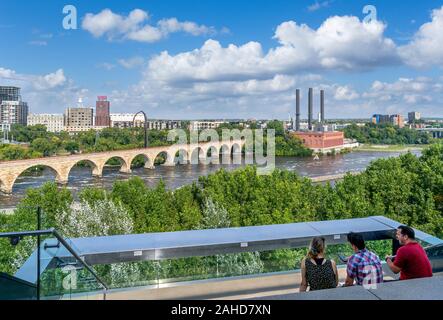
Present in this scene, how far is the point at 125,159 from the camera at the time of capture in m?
38.1

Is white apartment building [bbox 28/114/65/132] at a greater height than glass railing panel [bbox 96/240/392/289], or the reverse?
white apartment building [bbox 28/114/65/132]

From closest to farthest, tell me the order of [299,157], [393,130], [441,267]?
1. [441,267]
2. [299,157]
3. [393,130]

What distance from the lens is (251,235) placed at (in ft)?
13.1

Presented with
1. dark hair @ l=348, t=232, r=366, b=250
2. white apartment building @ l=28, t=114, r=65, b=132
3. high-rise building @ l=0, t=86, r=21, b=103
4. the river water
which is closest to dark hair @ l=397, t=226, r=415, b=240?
dark hair @ l=348, t=232, r=366, b=250

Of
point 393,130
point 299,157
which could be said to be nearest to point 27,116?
point 299,157

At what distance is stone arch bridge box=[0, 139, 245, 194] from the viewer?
27578 mm

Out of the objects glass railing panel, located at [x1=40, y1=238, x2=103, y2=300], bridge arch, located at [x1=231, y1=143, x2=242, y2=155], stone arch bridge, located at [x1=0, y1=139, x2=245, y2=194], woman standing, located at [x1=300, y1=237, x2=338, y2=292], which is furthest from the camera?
bridge arch, located at [x1=231, y1=143, x2=242, y2=155]

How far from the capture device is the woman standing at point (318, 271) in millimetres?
2578

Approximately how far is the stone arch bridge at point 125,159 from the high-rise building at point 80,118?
151 feet

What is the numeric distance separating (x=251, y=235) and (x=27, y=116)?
90.3 metres

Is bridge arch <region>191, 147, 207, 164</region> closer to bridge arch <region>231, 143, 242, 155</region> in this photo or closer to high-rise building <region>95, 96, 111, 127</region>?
bridge arch <region>231, 143, 242, 155</region>

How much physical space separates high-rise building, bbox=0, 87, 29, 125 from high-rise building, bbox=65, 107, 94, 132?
26.6ft
